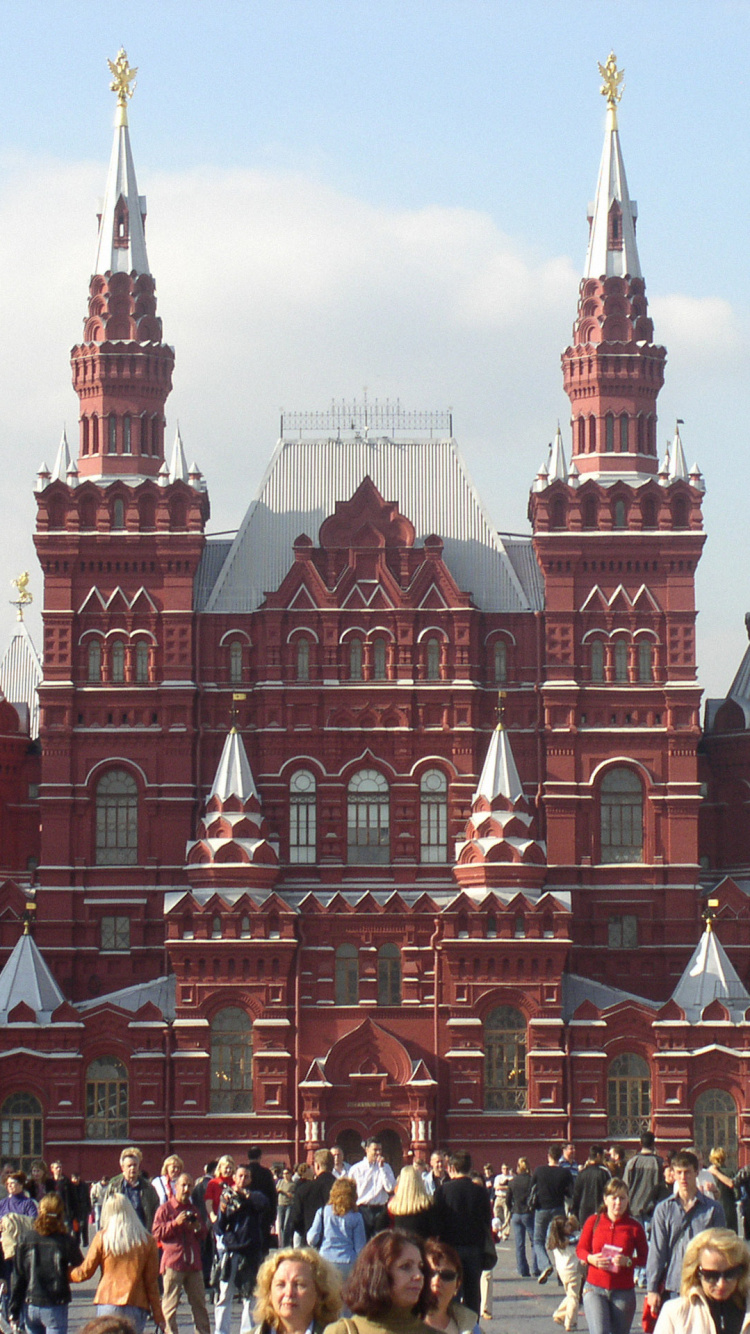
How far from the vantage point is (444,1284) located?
15.1 meters

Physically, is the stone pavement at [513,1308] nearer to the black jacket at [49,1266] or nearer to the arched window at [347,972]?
the black jacket at [49,1266]

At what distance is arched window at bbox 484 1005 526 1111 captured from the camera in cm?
6297

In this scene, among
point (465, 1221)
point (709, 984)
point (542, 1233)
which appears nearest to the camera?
point (465, 1221)

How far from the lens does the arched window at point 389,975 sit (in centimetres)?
6438

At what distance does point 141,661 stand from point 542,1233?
36043mm

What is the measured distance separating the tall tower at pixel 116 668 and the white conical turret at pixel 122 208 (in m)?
2.09

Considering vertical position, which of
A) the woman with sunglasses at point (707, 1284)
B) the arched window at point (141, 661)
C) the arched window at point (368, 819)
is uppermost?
the arched window at point (141, 661)

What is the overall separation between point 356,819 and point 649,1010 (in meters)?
10.2

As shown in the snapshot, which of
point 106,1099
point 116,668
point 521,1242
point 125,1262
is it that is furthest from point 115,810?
point 125,1262

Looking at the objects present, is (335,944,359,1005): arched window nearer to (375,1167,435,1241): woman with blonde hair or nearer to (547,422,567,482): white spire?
(547,422,567,482): white spire

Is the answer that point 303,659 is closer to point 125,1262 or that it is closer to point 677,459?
point 677,459

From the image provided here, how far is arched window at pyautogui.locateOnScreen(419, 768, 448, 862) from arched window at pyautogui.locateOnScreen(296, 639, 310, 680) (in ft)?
14.7

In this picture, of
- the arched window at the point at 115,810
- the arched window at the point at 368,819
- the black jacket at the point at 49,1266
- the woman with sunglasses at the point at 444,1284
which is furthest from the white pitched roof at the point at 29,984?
the woman with sunglasses at the point at 444,1284

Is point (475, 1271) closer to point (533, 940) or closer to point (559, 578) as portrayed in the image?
point (533, 940)
